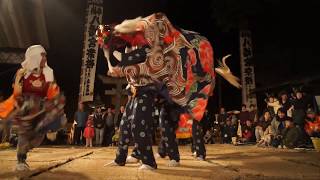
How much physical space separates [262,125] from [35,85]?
8477 mm

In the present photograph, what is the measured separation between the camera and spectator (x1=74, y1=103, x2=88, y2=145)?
1191 cm

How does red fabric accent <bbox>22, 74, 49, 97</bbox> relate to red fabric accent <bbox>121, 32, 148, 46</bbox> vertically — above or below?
below

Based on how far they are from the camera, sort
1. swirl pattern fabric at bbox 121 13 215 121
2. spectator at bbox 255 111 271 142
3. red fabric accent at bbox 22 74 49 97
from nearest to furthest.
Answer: red fabric accent at bbox 22 74 49 97 < swirl pattern fabric at bbox 121 13 215 121 < spectator at bbox 255 111 271 142

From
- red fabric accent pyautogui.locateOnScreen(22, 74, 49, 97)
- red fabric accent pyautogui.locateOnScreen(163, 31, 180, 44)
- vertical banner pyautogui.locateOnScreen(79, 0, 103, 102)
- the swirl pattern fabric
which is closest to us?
red fabric accent pyautogui.locateOnScreen(22, 74, 49, 97)

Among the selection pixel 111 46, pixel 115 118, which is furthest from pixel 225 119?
pixel 111 46

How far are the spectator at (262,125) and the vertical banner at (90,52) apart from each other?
589 cm

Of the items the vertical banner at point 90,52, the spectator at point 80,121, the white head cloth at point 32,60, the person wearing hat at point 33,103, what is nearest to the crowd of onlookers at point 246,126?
the spectator at point 80,121

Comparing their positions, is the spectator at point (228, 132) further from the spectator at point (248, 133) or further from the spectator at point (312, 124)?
the spectator at point (312, 124)

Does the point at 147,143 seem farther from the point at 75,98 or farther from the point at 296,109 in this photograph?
the point at 75,98

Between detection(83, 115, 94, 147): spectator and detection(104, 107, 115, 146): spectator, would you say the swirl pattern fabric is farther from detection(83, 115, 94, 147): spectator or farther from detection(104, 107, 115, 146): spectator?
detection(104, 107, 115, 146): spectator

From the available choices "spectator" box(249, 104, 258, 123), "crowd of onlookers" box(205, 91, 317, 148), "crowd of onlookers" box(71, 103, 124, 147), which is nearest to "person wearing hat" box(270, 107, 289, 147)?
"crowd of onlookers" box(205, 91, 317, 148)

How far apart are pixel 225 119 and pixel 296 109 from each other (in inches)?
161

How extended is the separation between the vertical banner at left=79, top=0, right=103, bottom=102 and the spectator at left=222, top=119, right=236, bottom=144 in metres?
5.03

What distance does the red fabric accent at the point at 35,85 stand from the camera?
4.36 metres
